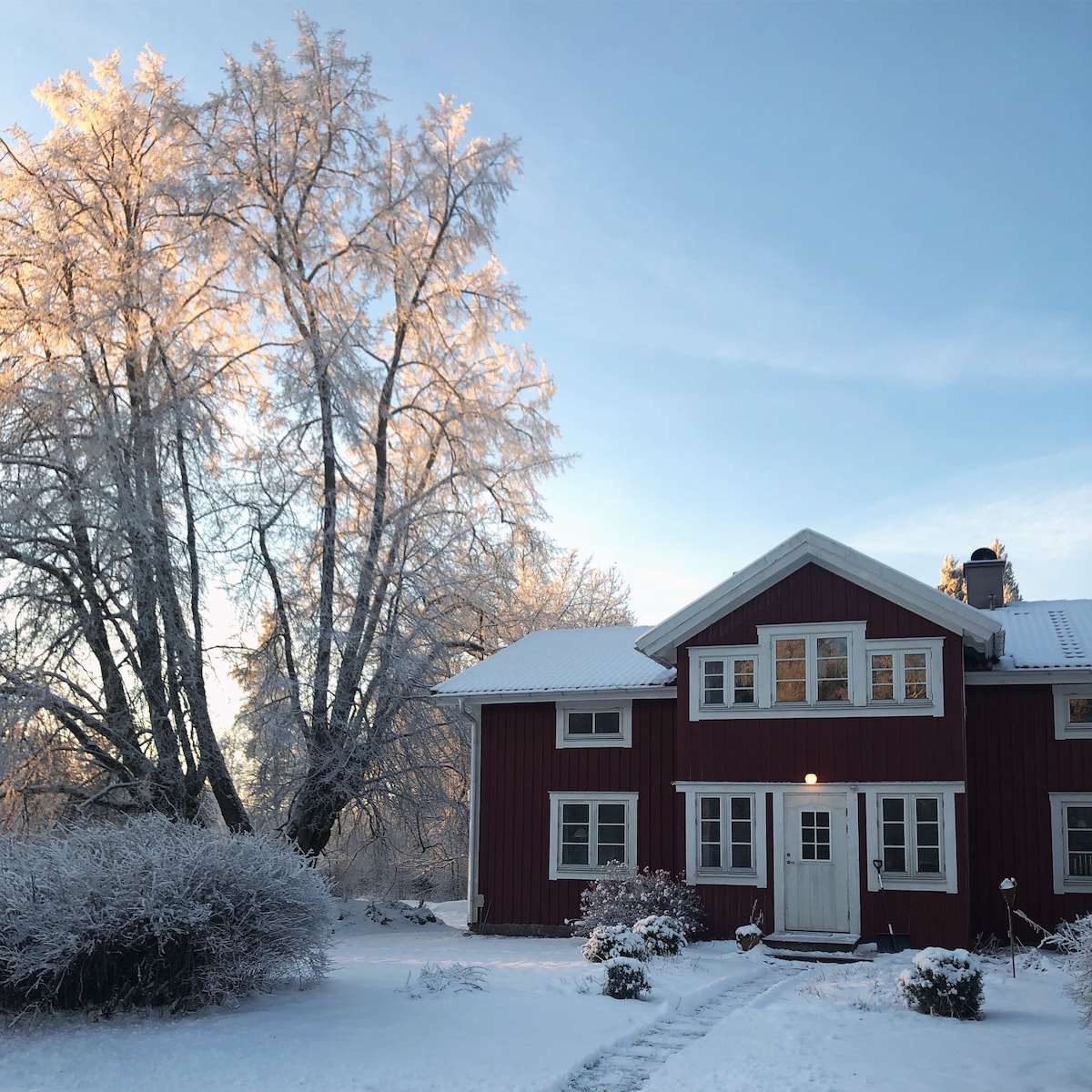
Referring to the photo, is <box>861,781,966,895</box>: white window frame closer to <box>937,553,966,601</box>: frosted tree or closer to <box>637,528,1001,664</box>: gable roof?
<box>637,528,1001,664</box>: gable roof

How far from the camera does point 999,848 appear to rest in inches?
664

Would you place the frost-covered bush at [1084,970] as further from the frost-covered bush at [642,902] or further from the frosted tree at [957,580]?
the frosted tree at [957,580]

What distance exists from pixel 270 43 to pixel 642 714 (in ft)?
52.5

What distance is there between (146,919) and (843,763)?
10396mm

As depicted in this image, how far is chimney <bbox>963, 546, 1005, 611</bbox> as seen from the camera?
20062 millimetres

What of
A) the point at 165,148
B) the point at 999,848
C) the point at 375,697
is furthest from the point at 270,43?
the point at 999,848

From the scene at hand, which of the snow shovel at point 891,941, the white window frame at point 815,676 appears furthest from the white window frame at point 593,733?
the snow shovel at point 891,941

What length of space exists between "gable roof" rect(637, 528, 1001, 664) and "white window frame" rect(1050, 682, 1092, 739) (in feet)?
4.73

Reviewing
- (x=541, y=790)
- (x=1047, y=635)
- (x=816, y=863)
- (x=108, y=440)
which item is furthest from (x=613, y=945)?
(x=108, y=440)

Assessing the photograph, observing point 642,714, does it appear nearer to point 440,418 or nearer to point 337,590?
point 337,590

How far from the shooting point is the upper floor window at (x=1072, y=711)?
55.2 ft

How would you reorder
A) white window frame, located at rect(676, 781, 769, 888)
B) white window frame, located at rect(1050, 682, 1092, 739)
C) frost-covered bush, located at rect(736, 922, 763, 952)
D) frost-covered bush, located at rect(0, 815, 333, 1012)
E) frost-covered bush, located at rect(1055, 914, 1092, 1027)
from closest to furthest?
frost-covered bush, located at rect(1055, 914, 1092, 1027)
frost-covered bush, located at rect(0, 815, 333, 1012)
frost-covered bush, located at rect(736, 922, 763, 952)
white window frame, located at rect(1050, 682, 1092, 739)
white window frame, located at rect(676, 781, 769, 888)

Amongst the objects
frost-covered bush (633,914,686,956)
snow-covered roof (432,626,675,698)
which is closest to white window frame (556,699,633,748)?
snow-covered roof (432,626,675,698)

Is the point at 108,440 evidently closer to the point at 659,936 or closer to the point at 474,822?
the point at 474,822
